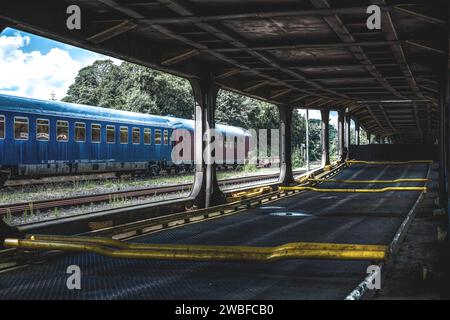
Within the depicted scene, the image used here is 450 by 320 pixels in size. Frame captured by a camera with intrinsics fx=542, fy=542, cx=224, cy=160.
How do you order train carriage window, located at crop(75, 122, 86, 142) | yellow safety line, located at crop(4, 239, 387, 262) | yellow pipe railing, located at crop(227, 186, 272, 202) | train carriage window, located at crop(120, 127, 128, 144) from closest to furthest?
yellow safety line, located at crop(4, 239, 387, 262), yellow pipe railing, located at crop(227, 186, 272, 202), train carriage window, located at crop(75, 122, 86, 142), train carriage window, located at crop(120, 127, 128, 144)

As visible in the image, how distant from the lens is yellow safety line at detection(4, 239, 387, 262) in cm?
829

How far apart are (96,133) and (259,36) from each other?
48.6ft

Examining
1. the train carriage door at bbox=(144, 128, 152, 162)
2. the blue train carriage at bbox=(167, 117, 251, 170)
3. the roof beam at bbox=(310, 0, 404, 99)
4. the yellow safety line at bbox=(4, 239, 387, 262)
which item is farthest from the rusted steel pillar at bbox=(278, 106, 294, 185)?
the yellow safety line at bbox=(4, 239, 387, 262)

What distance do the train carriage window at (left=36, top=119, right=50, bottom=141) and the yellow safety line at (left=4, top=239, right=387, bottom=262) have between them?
14.4 m

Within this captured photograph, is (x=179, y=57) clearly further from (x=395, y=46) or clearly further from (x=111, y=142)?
(x=111, y=142)

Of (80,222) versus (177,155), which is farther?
(177,155)

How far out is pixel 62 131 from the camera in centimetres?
2488

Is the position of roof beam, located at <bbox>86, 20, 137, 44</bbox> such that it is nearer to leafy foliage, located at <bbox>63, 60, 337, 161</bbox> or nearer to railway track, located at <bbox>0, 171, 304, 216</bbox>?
railway track, located at <bbox>0, 171, 304, 216</bbox>

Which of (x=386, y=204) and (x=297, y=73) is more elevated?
(x=297, y=73)

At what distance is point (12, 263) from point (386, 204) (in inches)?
540

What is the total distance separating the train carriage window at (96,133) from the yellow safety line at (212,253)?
1761 centimetres

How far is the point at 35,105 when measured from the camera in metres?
23.1
